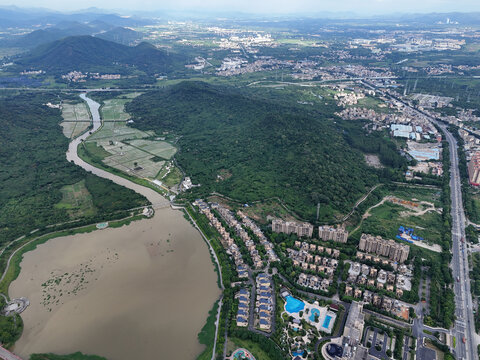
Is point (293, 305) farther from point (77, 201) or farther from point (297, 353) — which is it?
point (77, 201)

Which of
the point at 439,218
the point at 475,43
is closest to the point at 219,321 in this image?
the point at 439,218

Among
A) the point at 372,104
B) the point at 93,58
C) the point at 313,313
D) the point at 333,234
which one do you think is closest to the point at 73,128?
the point at 333,234

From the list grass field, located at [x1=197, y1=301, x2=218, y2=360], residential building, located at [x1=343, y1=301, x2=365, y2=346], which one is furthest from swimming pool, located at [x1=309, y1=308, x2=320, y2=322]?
A: grass field, located at [x1=197, y1=301, x2=218, y2=360]

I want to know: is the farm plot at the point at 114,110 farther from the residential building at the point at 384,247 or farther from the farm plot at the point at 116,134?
the residential building at the point at 384,247

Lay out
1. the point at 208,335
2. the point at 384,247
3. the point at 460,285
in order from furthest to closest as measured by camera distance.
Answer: the point at 384,247, the point at 460,285, the point at 208,335

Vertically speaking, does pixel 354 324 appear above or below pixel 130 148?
above

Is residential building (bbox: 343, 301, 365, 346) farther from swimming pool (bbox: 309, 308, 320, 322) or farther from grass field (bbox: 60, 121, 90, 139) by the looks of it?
grass field (bbox: 60, 121, 90, 139)
